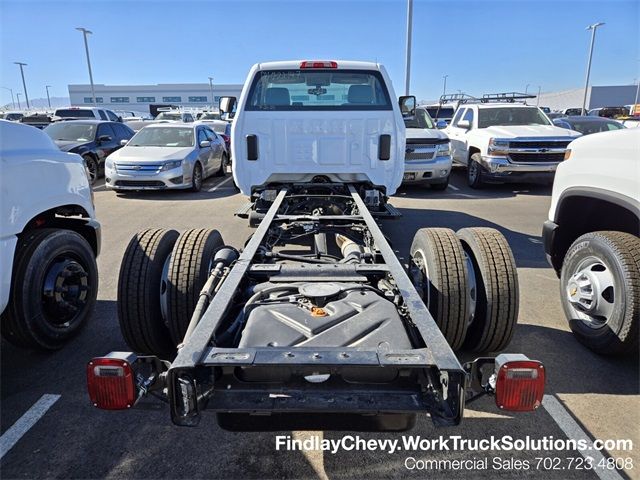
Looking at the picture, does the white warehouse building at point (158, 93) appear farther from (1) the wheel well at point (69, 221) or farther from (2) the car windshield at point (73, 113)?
(1) the wheel well at point (69, 221)

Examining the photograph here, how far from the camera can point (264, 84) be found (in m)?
5.59

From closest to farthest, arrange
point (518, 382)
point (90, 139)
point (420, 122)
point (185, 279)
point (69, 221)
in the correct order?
1. point (518, 382)
2. point (185, 279)
3. point (69, 221)
4. point (420, 122)
5. point (90, 139)

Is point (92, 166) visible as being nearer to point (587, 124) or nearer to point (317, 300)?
point (317, 300)

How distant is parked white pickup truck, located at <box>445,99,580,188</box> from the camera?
9.91 metres

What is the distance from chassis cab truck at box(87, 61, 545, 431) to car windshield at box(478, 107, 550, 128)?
7.00 meters

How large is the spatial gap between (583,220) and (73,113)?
22.0m

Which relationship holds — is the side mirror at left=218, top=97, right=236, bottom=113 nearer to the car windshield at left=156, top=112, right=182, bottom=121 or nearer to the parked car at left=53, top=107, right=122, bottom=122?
the parked car at left=53, top=107, right=122, bottom=122

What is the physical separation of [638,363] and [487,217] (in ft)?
16.9

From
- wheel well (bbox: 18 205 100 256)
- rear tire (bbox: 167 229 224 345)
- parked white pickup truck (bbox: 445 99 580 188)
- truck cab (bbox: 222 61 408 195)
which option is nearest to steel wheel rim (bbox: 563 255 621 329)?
truck cab (bbox: 222 61 408 195)

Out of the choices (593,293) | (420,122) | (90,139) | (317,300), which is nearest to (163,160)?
(90,139)

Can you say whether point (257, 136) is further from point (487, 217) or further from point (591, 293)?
point (487, 217)

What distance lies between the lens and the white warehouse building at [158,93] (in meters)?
88.0

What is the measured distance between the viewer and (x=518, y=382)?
70.5 inches

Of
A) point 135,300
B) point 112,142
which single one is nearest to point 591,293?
point 135,300
